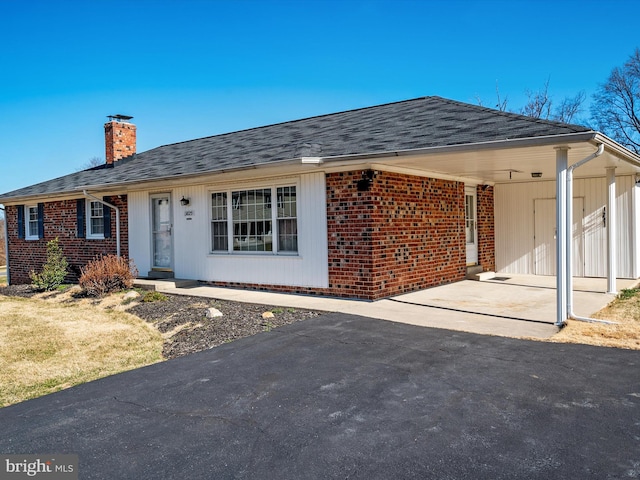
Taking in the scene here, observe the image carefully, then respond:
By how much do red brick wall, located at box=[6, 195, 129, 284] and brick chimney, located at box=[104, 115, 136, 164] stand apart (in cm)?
257

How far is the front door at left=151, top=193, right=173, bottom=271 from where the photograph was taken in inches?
502

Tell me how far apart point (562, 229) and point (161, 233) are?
9.78 metres

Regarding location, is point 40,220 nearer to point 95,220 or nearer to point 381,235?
point 95,220

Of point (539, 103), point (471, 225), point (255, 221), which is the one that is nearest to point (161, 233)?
point (255, 221)

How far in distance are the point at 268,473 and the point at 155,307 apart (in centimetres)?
694

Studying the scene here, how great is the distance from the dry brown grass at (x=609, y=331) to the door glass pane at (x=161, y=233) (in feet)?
31.8

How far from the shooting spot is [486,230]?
13.6 metres

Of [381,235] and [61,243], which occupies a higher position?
[381,235]

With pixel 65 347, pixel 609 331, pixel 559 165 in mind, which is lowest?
pixel 65 347

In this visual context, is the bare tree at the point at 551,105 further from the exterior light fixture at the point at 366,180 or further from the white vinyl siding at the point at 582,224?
the exterior light fixture at the point at 366,180

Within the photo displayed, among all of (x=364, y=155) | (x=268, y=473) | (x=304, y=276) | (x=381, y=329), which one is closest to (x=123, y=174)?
(x=304, y=276)

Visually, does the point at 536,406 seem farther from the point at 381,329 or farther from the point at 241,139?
the point at 241,139

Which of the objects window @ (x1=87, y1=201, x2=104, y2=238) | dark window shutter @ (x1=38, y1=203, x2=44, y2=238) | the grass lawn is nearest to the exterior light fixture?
the grass lawn

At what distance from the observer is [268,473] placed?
306 centimetres
